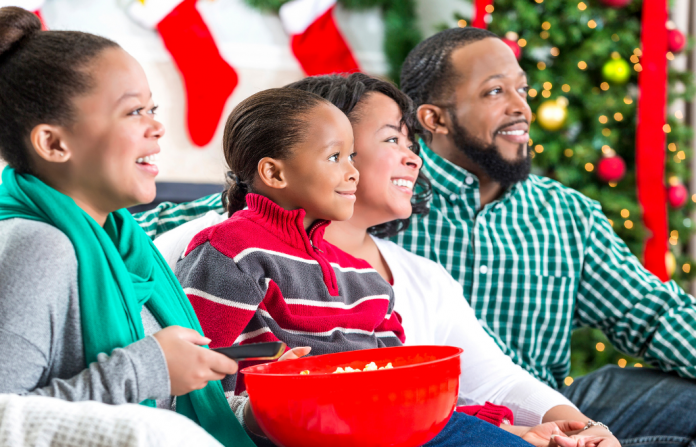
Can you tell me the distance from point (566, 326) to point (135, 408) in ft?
4.24

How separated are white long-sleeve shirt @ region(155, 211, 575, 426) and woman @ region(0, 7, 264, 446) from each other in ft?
1.50

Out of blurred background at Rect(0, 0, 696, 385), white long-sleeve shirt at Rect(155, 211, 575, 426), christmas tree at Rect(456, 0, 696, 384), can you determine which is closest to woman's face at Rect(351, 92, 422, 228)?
white long-sleeve shirt at Rect(155, 211, 575, 426)

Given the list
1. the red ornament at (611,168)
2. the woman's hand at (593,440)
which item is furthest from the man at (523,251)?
the red ornament at (611,168)

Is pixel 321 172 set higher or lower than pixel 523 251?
higher

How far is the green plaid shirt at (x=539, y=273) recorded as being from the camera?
158 cm

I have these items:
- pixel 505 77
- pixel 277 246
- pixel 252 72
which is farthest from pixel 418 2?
pixel 277 246

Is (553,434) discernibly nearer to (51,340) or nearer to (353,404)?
(353,404)

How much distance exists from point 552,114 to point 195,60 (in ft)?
5.78

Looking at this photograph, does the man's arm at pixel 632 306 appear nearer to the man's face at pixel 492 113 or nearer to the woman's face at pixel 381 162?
the man's face at pixel 492 113

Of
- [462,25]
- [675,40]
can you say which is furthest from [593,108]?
[462,25]

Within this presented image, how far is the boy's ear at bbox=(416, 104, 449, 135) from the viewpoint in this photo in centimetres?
177

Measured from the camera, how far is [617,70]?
290 centimetres

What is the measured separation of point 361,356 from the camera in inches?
35.0

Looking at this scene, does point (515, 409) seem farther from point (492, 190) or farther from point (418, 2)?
point (418, 2)
